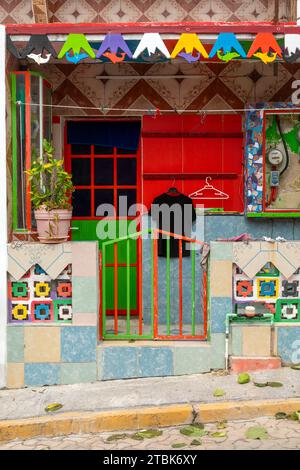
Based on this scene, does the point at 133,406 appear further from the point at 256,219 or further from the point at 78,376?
the point at 256,219

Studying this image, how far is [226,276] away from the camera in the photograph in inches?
267

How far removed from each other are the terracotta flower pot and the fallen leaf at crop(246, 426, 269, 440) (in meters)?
2.89

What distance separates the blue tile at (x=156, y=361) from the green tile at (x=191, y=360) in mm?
68

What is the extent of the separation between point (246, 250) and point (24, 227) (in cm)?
261

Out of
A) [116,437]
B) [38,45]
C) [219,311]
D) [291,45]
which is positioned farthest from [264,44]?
[116,437]

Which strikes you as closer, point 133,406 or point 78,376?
point 133,406

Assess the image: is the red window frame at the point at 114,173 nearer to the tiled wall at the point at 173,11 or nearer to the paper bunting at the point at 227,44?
the tiled wall at the point at 173,11

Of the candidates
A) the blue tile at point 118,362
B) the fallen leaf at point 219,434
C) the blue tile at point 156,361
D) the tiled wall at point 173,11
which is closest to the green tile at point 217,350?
the blue tile at point 156,361

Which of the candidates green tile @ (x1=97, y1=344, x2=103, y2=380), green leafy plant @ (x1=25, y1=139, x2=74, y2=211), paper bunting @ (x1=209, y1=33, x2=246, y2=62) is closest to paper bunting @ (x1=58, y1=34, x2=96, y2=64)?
→ green leafy plant @ (x1=25, y1=139, x2=74, y2=211)

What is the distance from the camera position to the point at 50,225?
6750 millimetres

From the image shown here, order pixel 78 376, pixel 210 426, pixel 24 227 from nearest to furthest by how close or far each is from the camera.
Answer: pixel 210 426, pixel 78 376, pixel 24 227

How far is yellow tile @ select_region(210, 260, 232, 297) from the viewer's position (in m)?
6.79

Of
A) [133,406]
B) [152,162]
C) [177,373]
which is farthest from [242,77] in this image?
[133,406]

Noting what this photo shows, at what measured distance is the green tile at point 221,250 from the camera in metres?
6.79
